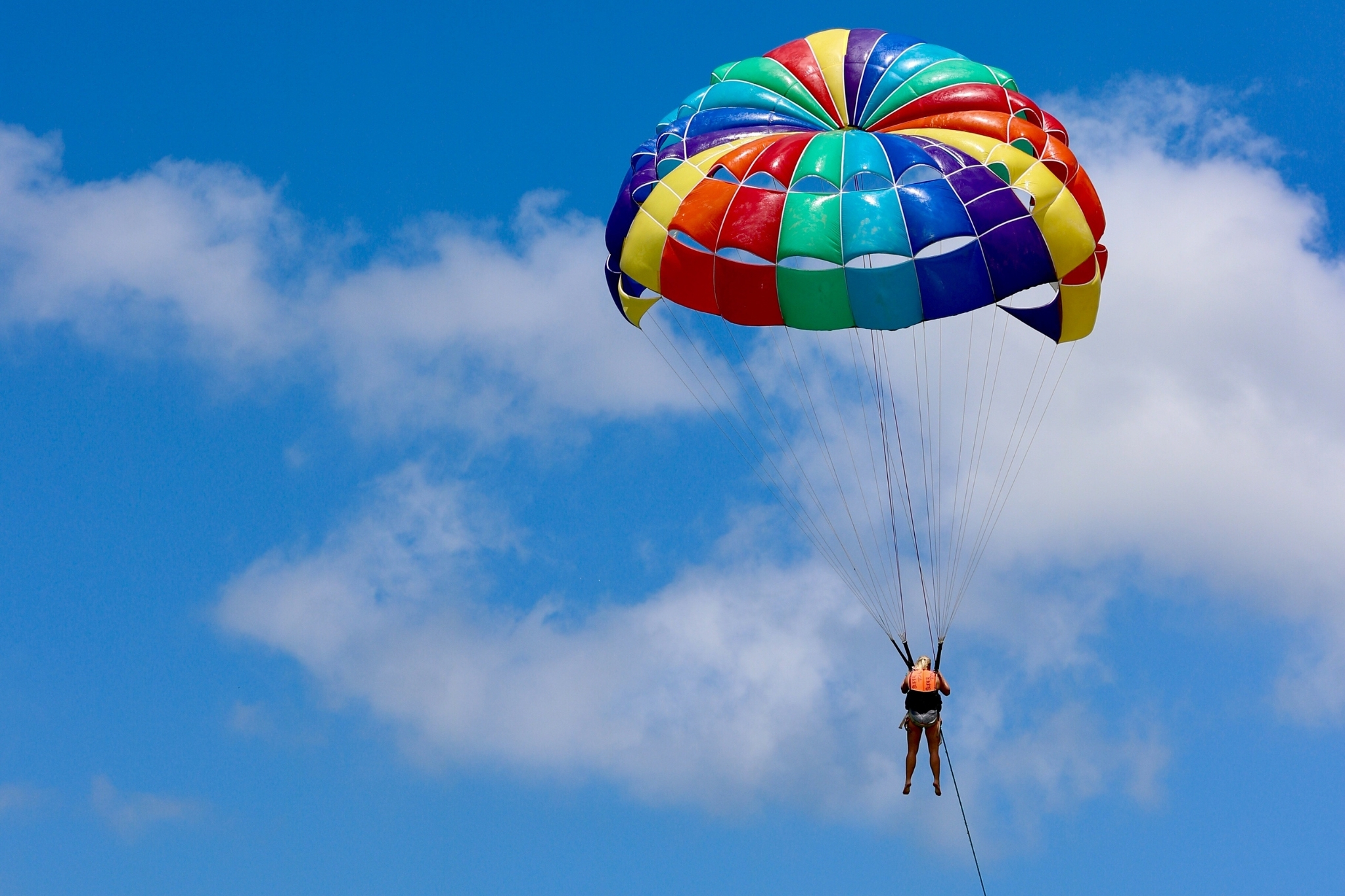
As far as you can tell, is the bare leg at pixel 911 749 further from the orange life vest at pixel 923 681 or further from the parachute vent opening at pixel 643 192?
the parachute vent opening at pixel 643 192

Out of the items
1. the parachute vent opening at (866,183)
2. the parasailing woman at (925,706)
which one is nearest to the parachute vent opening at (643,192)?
the parachute vent opening at (866,183)

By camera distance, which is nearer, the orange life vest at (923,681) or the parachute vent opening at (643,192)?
the orange life vest at (923,681)

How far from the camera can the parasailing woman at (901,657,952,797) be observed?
22.2 m

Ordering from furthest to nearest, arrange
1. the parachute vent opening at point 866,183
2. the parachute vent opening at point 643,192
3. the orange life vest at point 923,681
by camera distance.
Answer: the parachute vent opening at point 643,192 < the parachute vent opening at point 866,183 < the orange life vest at point 923,681

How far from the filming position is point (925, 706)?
22.3 meters

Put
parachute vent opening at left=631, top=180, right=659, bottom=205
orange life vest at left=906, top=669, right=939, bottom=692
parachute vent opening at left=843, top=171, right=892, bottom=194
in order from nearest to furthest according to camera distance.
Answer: orange life vest at left=906, top=669, right=939, bottom=692 < parachute vent opening at left=843, top=171, right=892, bottom=194 < parachute vent opening at left=631, top=180, right=659, bottom=205

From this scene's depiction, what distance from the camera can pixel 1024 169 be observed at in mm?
22719

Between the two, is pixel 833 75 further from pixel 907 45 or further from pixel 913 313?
pixel 913 313

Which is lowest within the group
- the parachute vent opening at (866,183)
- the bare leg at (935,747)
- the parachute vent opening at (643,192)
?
the bare leg at (935,747)

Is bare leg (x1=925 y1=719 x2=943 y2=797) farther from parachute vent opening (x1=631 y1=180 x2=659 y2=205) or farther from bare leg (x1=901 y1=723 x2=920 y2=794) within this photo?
parachute vent opening (x1=631 y1=180 x2=659 y2=205)

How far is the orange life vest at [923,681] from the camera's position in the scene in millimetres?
22234

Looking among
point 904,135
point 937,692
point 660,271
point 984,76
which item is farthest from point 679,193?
point 937,692

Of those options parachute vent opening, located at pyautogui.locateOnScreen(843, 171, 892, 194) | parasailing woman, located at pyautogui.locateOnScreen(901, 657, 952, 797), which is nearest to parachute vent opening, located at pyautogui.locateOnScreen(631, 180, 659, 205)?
parachute vent opening, located at pyautogui.locateOnScreen(843, 171, 892, 194)

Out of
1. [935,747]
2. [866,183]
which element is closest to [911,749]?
[935,747]
